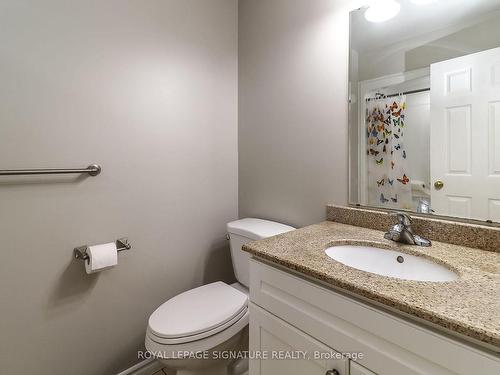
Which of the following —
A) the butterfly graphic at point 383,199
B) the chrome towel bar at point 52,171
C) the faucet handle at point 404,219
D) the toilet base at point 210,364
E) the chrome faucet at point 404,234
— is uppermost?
the chrome towel bar at point 52,171

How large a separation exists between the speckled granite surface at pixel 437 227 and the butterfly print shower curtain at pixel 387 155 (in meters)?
0.07

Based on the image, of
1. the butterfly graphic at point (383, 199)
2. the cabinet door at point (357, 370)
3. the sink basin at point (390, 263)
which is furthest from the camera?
the butterfly graphic at point (383, 199)

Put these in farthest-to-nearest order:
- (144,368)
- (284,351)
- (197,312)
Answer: (144,368), (197,312), (284,351)

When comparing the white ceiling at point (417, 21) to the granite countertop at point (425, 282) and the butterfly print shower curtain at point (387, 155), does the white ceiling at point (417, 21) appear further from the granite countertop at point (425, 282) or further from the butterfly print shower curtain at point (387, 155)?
the granite countertop at point (425, 282)

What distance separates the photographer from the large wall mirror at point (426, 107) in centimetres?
87

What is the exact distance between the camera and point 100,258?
3.71 ft

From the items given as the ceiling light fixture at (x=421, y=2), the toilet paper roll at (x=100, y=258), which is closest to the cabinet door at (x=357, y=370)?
the toilet paper roll at (x=100, y=258)

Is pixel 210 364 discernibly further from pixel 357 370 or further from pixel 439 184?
pixel 439 184

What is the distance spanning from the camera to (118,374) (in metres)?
1.31

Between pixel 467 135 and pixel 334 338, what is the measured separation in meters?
0.83

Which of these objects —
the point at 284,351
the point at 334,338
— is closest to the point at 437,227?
the point at 334,338

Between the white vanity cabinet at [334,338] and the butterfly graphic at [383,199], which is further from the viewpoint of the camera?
the butterfly graphic at [383,199]

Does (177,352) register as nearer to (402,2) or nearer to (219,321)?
(219,321)

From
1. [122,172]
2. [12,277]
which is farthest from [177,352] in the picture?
[122,172]
